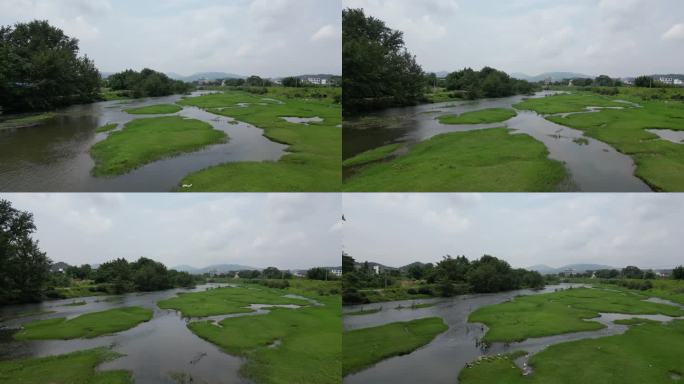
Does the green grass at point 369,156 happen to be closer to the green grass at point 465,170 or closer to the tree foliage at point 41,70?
the green grass at point 465,170

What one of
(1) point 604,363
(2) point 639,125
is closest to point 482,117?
(2) point 639,125

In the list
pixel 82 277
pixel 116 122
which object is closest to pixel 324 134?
pixel 116 122

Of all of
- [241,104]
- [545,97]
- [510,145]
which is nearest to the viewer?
[510,145]

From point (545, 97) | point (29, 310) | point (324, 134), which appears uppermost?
point (545, 97)

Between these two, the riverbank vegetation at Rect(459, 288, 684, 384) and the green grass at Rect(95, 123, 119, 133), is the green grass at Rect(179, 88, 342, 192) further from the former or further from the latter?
the riverbank vegetation at Rect(459, 288, 684, 384)

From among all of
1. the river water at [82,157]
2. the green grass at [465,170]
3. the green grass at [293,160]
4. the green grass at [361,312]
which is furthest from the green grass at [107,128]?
the green grass at [361,312]

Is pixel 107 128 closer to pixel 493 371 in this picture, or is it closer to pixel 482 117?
pixel 482 117

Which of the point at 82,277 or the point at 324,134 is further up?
the point at 324,134

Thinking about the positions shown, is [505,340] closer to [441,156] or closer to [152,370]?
[441,156]
